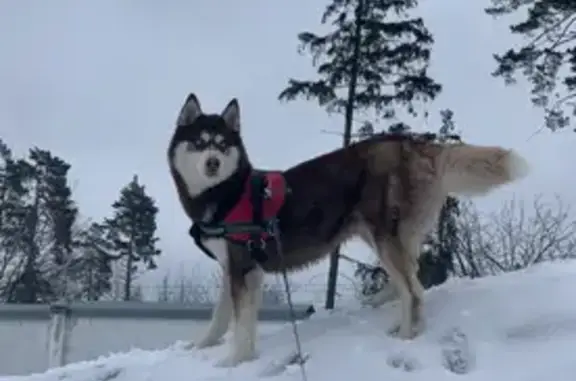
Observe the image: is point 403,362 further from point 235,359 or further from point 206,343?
point 206,343

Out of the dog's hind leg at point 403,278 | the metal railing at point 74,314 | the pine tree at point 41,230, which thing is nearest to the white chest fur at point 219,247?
the dog's hind leg at point 403,278

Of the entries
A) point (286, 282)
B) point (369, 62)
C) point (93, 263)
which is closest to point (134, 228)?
point (93, 263)

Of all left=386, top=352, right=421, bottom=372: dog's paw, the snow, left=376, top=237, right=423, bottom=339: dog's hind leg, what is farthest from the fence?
left=386, top=352, right=421, bottom=372: dog's paw

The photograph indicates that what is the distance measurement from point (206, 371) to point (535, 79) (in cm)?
1303

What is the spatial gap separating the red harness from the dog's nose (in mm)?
338

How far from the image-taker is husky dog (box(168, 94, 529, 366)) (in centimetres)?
595

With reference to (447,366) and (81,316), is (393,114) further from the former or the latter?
(447,366)

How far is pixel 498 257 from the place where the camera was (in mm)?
23812

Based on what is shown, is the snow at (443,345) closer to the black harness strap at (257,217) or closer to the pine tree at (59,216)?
the black harness strap at (257,217)

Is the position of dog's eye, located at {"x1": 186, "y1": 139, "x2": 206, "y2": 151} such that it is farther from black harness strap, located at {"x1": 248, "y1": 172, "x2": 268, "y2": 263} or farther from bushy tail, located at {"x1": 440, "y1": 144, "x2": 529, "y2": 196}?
bushy tail, located at {"x1": 440, "y1": 144, "x2": 529, "y2": 196}

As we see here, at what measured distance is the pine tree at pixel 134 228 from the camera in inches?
1508

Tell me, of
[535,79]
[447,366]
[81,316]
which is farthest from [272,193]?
[535,79]

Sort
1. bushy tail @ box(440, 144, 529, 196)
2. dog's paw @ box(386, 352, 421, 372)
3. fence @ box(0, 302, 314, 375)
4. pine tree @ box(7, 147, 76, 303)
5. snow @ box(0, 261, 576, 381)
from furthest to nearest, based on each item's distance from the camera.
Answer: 1. pine tree @ box(7, 147, 76, 303)
2. fence @ box(0, 302, 314, 375)
3. bushy tail @ box(440, 144, 529, 196)
4. dog's paw @ box(386, 352, 421, 372)
5. snow @ box(0, 261, 576, 381)

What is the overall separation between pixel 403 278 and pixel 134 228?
34.0 metres
